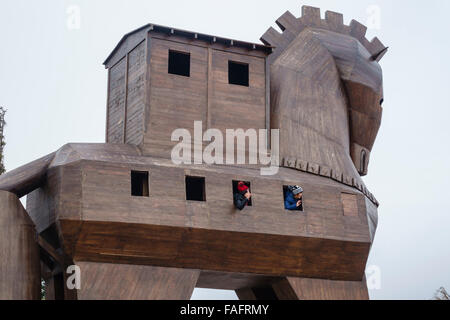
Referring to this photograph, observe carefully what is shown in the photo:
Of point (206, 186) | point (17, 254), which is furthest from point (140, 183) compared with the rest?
point (17, 254)

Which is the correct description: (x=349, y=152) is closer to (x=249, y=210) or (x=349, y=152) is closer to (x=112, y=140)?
(x=249, y=210)

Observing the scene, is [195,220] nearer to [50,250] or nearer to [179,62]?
[50,250]

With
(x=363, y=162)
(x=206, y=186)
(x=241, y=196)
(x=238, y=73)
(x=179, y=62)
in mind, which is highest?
(x=179, y=62)

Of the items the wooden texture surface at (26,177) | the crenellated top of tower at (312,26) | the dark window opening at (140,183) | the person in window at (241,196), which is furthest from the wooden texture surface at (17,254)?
the crenellated top of tower at (312,26)

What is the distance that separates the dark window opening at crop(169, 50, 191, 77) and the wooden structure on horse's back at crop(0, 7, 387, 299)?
0.06 m

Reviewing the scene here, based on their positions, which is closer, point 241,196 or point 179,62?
point 241,196

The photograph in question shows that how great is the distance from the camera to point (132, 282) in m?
19.2

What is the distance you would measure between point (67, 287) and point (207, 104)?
5.86 m

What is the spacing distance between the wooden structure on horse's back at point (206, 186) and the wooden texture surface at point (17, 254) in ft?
0.11

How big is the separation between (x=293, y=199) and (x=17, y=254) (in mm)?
7021

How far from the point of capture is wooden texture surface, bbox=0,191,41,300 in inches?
716

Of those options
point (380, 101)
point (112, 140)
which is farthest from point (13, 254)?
point (380, 101)

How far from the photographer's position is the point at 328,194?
21812mm

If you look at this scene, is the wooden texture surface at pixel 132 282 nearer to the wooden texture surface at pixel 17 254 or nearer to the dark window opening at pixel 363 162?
the wooden texture surface at pixel 17 254
